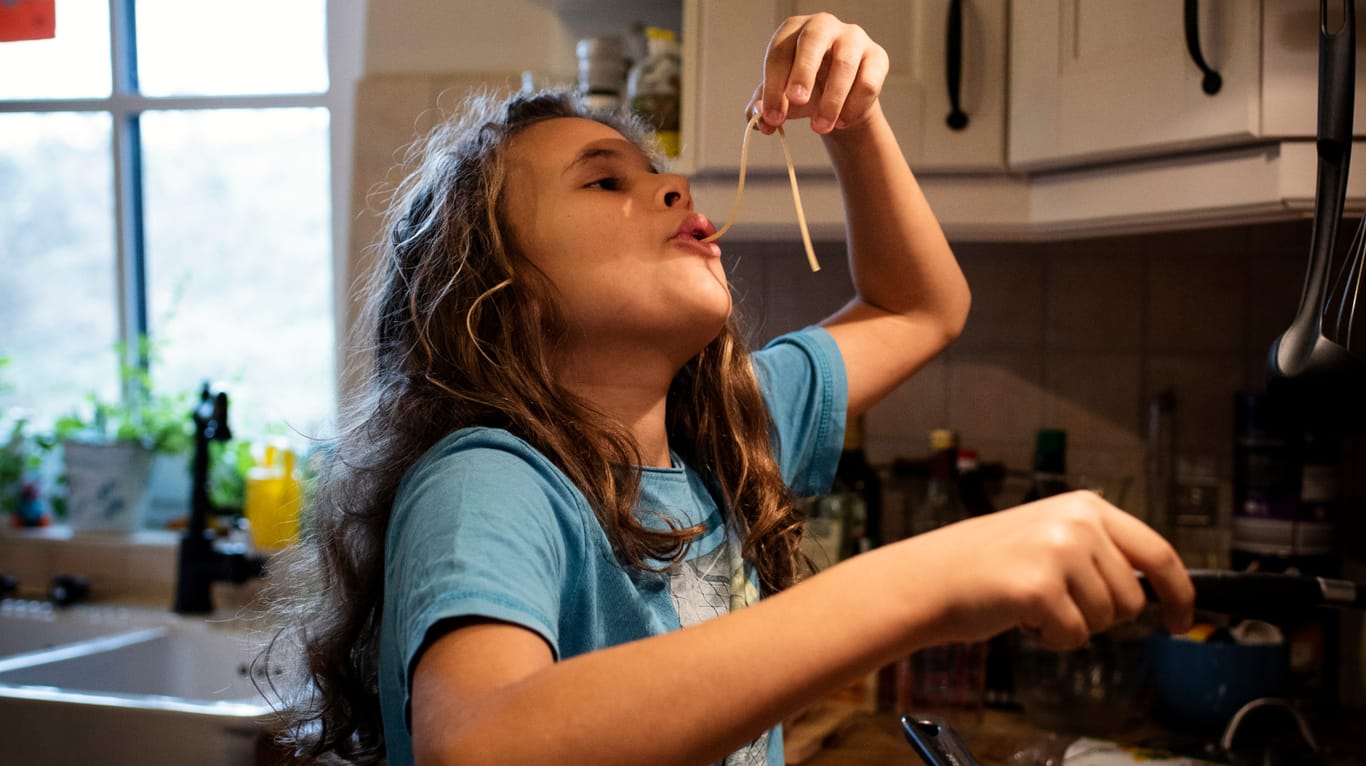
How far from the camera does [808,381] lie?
3.35 ft

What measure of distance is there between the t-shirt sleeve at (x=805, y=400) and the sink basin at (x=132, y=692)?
510mm

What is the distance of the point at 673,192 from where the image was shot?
874mm

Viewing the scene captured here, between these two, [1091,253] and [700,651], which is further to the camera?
[1091,253]

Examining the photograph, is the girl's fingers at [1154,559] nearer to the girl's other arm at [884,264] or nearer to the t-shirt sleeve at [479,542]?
the t-shirt sleeve at [479,542]

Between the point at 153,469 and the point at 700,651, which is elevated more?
the point at 700,651

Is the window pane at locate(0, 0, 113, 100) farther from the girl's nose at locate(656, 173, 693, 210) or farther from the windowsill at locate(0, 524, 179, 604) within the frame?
the girl's nose at locate(656, 173, 693, 210)

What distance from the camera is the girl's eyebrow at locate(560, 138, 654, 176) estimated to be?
88cm

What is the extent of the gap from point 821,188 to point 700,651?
865 millimetres

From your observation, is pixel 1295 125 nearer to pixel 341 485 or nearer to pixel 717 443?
pixel 717 443

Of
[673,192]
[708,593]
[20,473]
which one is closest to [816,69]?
[673,192]

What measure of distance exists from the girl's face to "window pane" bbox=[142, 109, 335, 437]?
131cm

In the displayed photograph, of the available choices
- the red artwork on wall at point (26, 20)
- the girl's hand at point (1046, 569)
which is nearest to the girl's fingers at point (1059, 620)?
the girl's hand at point (1046, 569)

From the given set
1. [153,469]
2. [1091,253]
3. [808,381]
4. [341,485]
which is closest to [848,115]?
[808,381]

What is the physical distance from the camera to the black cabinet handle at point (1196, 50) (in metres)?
1.01
